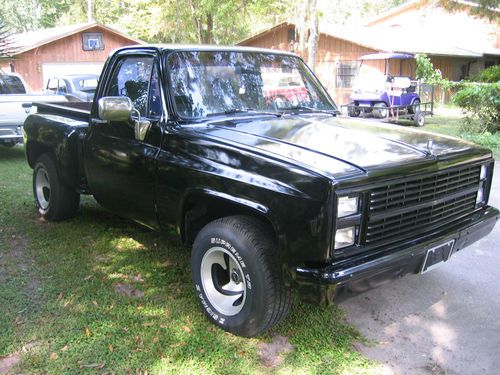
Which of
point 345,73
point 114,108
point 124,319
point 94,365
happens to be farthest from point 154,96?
point 345,73

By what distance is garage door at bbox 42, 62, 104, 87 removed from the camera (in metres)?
26.7

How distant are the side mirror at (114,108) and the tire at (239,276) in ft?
3.66

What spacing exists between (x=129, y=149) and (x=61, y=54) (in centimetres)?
2541

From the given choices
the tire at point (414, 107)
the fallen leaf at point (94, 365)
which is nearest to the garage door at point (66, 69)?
the tire at point (414, 107)

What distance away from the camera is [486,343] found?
352 centimetres

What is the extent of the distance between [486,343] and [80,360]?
2696 mm

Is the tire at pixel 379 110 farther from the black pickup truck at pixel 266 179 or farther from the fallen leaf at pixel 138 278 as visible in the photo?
the fallen leaf at pixel 138 278

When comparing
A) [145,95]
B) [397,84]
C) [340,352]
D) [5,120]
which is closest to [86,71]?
[397,84]

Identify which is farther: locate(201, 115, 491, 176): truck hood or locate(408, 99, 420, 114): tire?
locate(408, 99, 420, 114): tire

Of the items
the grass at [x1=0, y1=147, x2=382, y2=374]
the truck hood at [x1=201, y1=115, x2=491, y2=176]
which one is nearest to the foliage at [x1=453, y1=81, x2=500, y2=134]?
the truck hood at [x1=201, y1=115, x2=491, y2=176]

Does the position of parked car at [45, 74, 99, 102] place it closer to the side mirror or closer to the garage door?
the garage door

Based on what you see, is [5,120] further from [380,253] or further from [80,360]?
[380,253]

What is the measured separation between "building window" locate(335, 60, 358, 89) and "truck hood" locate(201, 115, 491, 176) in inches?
879

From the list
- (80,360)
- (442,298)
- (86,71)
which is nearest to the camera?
(80,360)
